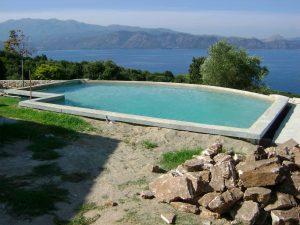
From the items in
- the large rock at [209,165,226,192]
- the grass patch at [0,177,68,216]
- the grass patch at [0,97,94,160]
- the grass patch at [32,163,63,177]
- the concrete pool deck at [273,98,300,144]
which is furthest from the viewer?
the concrete pool deck at [273,98,300,144]

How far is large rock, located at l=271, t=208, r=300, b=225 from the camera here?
6450 mm

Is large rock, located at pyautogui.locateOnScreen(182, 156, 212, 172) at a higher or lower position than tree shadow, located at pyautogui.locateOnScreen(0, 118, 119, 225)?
higher

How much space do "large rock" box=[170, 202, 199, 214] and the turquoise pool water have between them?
7700 mm

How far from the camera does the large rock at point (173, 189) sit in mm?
6930

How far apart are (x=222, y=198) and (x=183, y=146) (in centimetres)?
436

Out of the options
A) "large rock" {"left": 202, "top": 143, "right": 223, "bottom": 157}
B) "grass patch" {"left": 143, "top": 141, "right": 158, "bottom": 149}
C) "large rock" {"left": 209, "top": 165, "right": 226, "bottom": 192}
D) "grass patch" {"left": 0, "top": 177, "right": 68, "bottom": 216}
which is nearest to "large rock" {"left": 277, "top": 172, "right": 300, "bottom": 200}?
"large rock" {"left": 209, "top": 165, "right": 226, "bottom": 192}

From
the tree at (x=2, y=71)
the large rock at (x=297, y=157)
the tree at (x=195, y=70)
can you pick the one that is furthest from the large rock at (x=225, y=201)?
the tree at (x=2, y=71)

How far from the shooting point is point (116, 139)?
11.5 meters

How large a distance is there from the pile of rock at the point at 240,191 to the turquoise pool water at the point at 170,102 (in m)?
7.00

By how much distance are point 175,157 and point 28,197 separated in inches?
160

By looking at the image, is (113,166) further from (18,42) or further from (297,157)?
(18,42)

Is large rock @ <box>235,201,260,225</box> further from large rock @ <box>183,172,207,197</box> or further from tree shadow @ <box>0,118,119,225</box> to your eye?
tree shadow @ <box>0,118,119,225</box>

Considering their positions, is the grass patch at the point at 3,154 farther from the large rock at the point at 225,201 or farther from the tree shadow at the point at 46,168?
the large rock at the point at 225,201

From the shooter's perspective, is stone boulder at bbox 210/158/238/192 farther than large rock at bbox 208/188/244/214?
Yes
